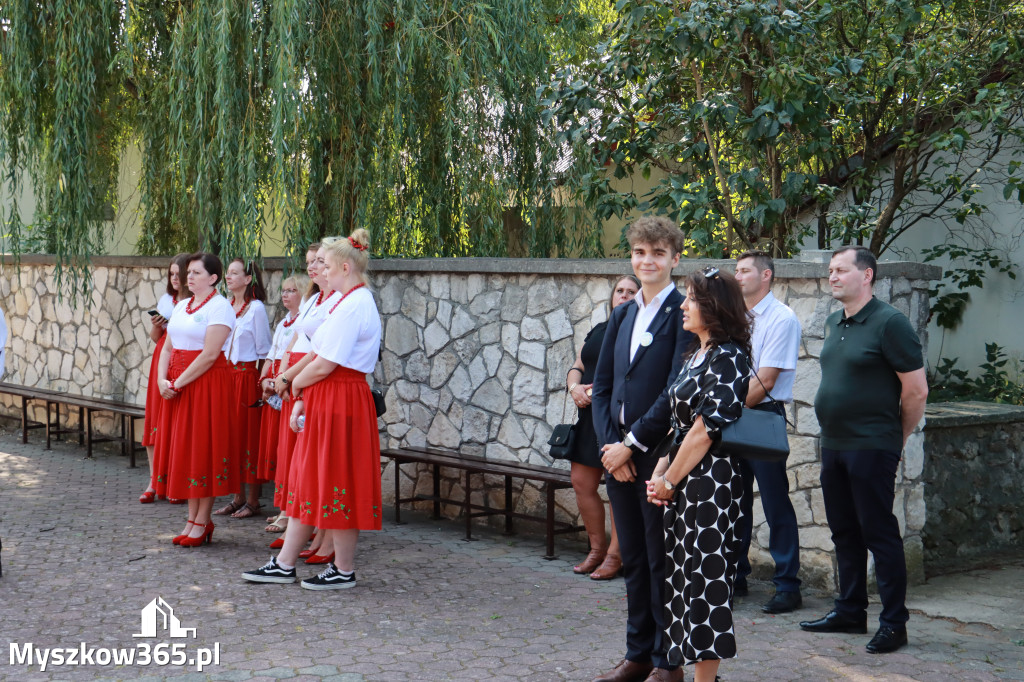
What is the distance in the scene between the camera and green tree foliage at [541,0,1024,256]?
7.78 metres

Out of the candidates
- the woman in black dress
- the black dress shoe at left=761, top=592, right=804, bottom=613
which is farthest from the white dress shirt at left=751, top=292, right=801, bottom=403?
the black dress shoe at left=761, top=592, right=804, bottom=613

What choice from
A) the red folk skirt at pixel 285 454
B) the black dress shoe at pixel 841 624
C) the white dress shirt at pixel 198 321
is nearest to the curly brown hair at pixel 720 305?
the black dress shoe at pixel 841 624

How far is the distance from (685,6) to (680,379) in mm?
4700

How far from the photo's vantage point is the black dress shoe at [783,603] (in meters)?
5.75

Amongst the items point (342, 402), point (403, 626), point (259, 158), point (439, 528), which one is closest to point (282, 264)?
point (259, 158)

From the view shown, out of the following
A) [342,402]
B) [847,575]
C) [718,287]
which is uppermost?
[718,287]

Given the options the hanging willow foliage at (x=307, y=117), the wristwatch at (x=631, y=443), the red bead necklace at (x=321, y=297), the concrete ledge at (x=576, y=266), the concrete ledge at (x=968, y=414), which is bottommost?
the concrete ledge at (x=968, y=414)

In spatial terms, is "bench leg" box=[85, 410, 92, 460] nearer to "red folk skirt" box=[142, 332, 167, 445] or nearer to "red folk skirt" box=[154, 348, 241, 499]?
"red folk skirt" box=[142, 332, 167, 445]

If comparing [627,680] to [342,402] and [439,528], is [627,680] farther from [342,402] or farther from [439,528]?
[439,528]

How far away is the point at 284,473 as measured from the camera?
6750 mm

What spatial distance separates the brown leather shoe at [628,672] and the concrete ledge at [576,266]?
2526mm

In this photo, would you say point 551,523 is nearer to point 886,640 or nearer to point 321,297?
point 321,297

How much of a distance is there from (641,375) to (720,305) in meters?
0.51

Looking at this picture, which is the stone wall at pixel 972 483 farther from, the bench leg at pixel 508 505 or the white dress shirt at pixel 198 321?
the white dress shirt at pixel 198 321
